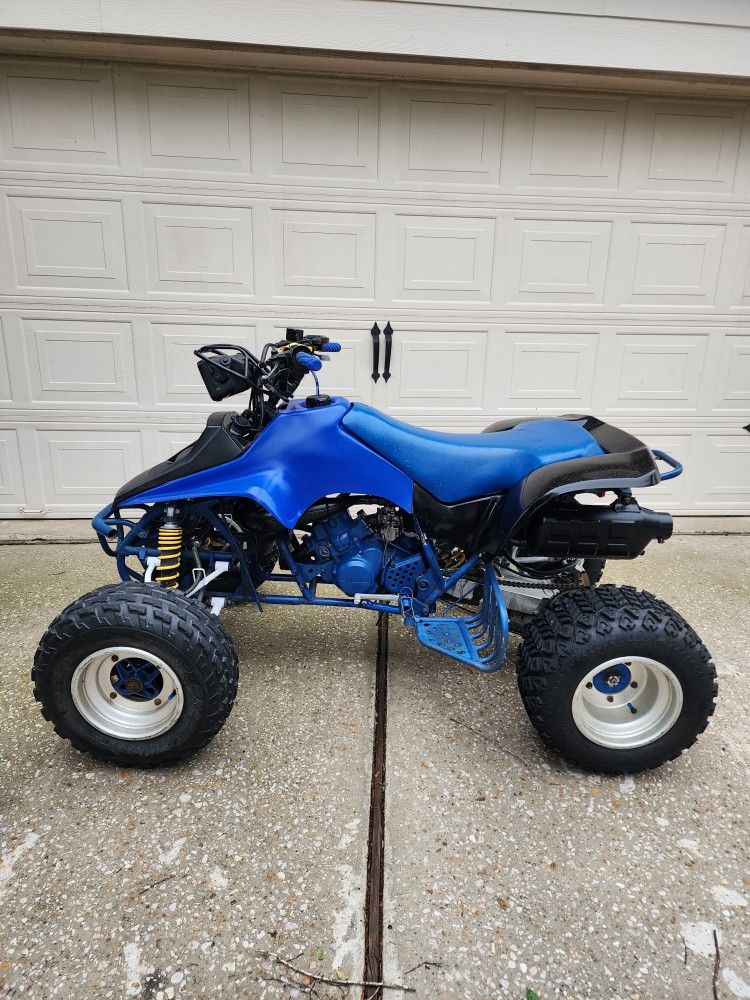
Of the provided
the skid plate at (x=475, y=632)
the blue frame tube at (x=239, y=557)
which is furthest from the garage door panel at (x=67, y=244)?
the skid plate at (x=475, y=632)

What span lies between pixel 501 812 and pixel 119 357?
381 cm

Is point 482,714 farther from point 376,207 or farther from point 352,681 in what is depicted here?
Result: point 376,207

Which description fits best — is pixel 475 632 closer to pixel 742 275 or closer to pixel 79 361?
pixel 79 361

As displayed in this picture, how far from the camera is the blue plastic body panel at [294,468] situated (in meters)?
2.18

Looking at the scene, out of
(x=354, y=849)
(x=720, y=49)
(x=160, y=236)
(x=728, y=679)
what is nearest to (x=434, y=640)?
(x=354, y=849)

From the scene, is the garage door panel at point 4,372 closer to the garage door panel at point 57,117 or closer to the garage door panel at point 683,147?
the garage door panel at point 57,117

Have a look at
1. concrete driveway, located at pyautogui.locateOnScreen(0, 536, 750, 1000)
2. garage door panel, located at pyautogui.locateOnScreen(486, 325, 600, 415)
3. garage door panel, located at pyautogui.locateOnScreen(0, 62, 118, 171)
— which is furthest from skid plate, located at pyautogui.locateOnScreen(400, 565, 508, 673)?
garage door panel, located at pyautogui.locateOnScreen(0, 62, 118, 171)

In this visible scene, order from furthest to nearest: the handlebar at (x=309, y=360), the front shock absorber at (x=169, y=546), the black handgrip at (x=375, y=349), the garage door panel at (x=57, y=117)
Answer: the black handgrip at (x=375, y=349) < the garage door panel at (x=57, y=117) < the front shock absorber at (x=169, y=546) < the handlebar at (x=309, y=360)

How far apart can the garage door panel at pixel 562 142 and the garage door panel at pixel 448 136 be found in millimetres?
119

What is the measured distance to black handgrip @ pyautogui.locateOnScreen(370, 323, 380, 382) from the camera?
4.29 m

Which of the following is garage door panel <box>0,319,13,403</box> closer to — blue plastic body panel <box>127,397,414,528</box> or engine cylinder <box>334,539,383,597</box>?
blue plastic body panel <box>127,397,414,528</box>

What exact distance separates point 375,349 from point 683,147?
2.59 m

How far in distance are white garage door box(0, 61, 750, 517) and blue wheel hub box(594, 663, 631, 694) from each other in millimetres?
2743

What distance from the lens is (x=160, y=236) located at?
4.11 m
